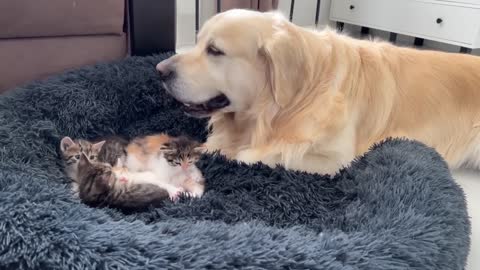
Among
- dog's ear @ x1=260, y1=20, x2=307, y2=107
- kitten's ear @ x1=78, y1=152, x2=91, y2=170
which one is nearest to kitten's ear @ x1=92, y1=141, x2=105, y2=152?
kitten's ear @ x1=78, y1=152, x2=91, y2=170

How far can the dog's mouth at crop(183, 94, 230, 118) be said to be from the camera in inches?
49.9

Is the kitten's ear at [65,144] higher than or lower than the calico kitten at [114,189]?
higher

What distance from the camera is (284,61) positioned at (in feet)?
3.93

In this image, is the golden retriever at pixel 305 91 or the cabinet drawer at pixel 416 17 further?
the cabinet drawer at pixel 416 17

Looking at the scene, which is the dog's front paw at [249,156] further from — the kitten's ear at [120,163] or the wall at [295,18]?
the wall at [295,18]

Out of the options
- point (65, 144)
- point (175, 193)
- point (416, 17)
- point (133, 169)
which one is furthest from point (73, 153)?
point (416, 17)

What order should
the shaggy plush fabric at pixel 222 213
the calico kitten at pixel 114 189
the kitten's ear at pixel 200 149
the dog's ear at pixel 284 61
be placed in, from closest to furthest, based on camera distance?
the shaggy plush fabric at pixel 222 213, the calico kitten at pixel 114 189, the dog's ear at pixel 284 61, the kitten's ear at pixel 200 149

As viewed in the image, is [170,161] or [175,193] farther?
[170,161]

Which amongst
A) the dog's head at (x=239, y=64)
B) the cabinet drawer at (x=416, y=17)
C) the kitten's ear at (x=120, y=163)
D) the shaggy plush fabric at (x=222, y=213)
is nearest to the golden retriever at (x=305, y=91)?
the dog's head at (x=239, y=64)

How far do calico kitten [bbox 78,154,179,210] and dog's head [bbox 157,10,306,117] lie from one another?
287mm

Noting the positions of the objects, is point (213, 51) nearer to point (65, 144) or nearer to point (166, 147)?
point (166, 147)

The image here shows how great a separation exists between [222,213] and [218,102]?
14.5 inches

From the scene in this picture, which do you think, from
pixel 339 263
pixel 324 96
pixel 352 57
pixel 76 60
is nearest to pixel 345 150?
pixel 324 96

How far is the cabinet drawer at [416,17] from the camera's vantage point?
269 centimetres
